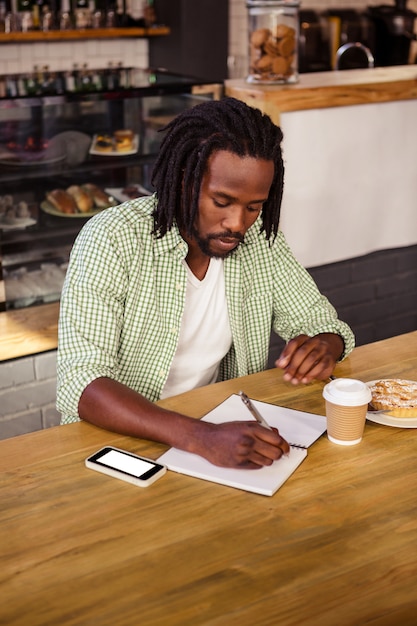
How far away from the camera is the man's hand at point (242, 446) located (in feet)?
4.77

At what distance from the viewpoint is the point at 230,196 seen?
5.65 ft

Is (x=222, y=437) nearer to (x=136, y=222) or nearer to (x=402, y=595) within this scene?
(x=402, y=595)

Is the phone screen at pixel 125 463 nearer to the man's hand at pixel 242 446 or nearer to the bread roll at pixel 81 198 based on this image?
the man's hand at pixel 242 446

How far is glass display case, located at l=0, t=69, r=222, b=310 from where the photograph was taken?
2721 millimetres

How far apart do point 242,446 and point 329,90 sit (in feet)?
6.53

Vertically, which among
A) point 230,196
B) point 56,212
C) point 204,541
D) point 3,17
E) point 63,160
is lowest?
point 204,541

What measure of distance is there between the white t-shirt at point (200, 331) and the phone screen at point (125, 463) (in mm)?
469

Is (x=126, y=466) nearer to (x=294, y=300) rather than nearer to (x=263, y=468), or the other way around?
(x=263, y=468)

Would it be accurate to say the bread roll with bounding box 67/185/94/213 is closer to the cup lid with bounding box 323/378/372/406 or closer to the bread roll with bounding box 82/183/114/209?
the bread roll with bounding box 82/183/114/209

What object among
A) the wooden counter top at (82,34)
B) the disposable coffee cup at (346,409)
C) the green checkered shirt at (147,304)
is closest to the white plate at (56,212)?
the green checkered shirt at (147,304)

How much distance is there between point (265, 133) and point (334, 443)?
25.5 inches

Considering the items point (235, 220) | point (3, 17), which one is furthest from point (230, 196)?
point (3, 17)

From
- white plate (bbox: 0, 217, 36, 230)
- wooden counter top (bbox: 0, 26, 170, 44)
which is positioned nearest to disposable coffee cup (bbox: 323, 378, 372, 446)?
white plate (bbox: 0, 217, 36, 230)

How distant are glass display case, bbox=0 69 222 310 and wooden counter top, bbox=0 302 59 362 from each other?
2.0 inches
